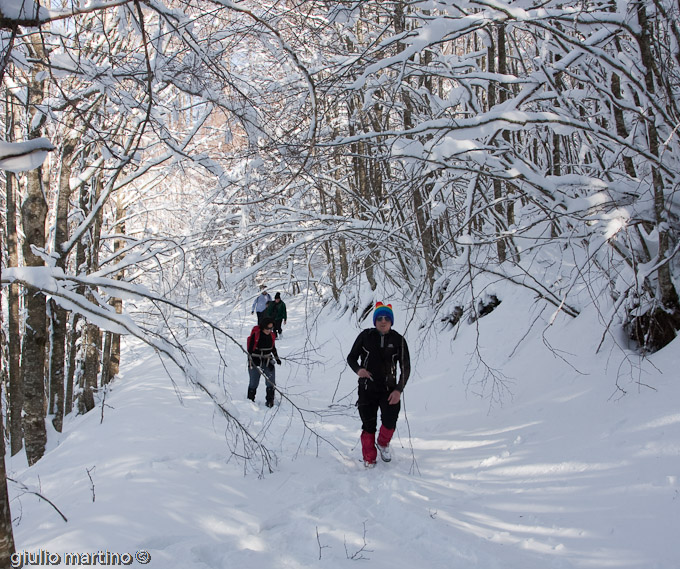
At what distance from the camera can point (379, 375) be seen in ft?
15.0

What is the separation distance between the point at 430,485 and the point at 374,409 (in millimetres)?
914

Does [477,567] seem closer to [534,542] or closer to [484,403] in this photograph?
[534,542]

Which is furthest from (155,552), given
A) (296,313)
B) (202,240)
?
(296,313)

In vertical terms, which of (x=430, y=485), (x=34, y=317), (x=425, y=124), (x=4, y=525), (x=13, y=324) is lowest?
(x=430, y=485)

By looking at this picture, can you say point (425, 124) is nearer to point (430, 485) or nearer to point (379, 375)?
point (379, 375)

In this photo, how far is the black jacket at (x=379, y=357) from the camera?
455cm

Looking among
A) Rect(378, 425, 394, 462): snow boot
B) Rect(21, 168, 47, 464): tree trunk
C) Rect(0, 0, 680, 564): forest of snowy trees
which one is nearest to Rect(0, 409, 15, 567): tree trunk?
Rect(0, 0, 680, 564): forest of snowy trees

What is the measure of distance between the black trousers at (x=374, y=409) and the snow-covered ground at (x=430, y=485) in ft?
1.24

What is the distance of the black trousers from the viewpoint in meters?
4.48

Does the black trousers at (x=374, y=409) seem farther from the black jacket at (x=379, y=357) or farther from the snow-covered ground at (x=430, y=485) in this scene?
the snow-covered ground at (x=430, y=485)

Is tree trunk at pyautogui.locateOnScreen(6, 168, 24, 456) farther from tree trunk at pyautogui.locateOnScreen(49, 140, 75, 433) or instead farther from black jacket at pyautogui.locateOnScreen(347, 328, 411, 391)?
black jacket at pyautogui.locateOnScreen(347, 328, 411, 391)

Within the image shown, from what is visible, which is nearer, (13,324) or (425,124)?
(425,124)

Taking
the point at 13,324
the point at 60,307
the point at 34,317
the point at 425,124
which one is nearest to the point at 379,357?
the point at 425,124

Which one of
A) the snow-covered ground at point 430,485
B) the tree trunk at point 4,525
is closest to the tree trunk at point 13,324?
the snow-covered ground at point 430,485
